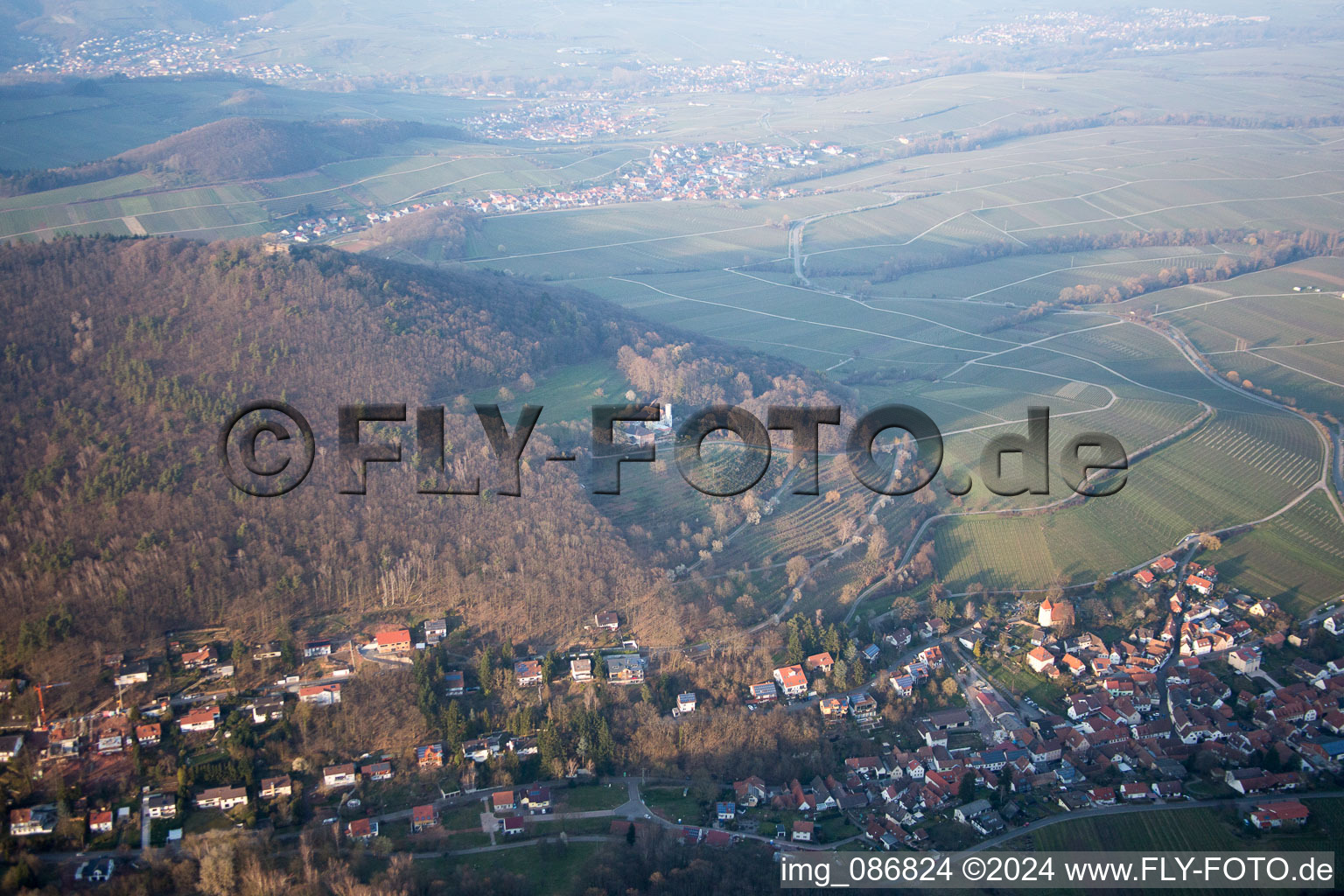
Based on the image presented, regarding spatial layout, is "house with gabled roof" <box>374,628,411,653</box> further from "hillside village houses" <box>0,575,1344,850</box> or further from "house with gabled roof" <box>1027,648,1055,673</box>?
"house with gabled roof" <box>1027,648,1055,673</box>

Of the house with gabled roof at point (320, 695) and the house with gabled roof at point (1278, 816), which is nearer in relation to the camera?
the house with gabled roof at point (1278, 816)

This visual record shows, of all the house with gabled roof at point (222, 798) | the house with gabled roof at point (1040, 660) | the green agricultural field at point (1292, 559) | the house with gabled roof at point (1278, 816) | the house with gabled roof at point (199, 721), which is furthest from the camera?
the green agricultural field at point (1292, 559)

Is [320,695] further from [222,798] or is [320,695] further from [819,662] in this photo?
[819,662]

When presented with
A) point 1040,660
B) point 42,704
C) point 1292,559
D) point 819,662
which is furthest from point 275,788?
point 1292,559

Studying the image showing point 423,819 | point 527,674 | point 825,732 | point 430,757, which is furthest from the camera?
→ point 527,674

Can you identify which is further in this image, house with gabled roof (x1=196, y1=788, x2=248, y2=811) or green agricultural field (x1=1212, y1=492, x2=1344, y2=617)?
green agricultural field (x1=1212, y1=492, x2=1344, y2=617)

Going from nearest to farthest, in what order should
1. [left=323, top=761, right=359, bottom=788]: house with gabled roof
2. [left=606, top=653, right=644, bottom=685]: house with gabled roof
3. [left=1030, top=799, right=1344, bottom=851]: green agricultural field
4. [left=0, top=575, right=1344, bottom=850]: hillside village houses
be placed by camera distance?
1. [left=1030, top=799, right=1344, bottom=851]: green agricultural field
2. [left=323, top=761, right=359, bottom=788]: house with gabled roof
3. [left=0, top=575, right=1344, bottom=850]: hillside village houses
4. [left=606, top=653, right=644, bottom=685]: house with gabled roof

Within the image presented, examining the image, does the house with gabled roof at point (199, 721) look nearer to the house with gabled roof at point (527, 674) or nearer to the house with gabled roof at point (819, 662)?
the house with gabled roof at point (527, 674)

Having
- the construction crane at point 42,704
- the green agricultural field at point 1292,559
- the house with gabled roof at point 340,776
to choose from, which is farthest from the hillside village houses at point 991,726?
the green agricultural field at point 1292,559

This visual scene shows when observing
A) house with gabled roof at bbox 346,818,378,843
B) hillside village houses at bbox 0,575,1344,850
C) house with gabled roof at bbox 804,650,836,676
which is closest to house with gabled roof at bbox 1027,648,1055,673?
hillside village houses at bbox 0,575,1344,850
